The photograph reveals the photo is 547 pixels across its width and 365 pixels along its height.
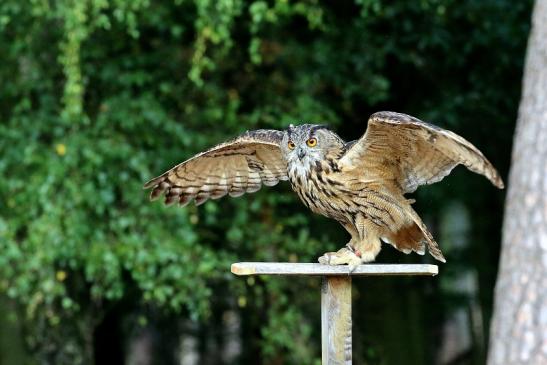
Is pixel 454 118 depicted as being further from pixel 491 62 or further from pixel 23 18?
pixel 23 18

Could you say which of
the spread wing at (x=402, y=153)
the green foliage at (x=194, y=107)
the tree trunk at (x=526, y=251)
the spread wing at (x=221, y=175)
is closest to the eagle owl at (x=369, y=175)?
the spread wing at (x=402, y=153)

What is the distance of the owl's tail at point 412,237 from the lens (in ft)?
12.5

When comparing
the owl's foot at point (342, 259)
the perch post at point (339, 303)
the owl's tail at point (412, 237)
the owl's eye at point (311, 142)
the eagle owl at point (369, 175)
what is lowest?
the perch post at point (339, 303)

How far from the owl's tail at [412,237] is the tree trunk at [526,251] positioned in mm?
662

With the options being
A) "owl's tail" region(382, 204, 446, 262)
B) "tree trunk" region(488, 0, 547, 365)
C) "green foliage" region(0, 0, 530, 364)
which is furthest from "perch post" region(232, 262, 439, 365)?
"green foliage" region(0, 0, 530, 364)

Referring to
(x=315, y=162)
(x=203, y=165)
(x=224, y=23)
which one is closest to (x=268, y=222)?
(x=224, y=23)

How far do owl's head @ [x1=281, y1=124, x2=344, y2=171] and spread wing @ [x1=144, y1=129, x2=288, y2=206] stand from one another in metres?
0.46

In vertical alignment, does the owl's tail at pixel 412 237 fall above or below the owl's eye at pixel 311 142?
below

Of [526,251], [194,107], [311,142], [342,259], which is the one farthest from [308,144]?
[194,107]

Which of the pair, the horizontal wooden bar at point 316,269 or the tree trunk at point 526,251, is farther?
the tree trunk at point 526,251

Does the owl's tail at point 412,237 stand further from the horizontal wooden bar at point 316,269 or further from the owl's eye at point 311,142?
the owl's eye at point 311,142

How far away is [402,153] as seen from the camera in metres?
3.77

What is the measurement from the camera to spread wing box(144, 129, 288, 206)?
4270 mm

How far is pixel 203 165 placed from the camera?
14.2 feet
